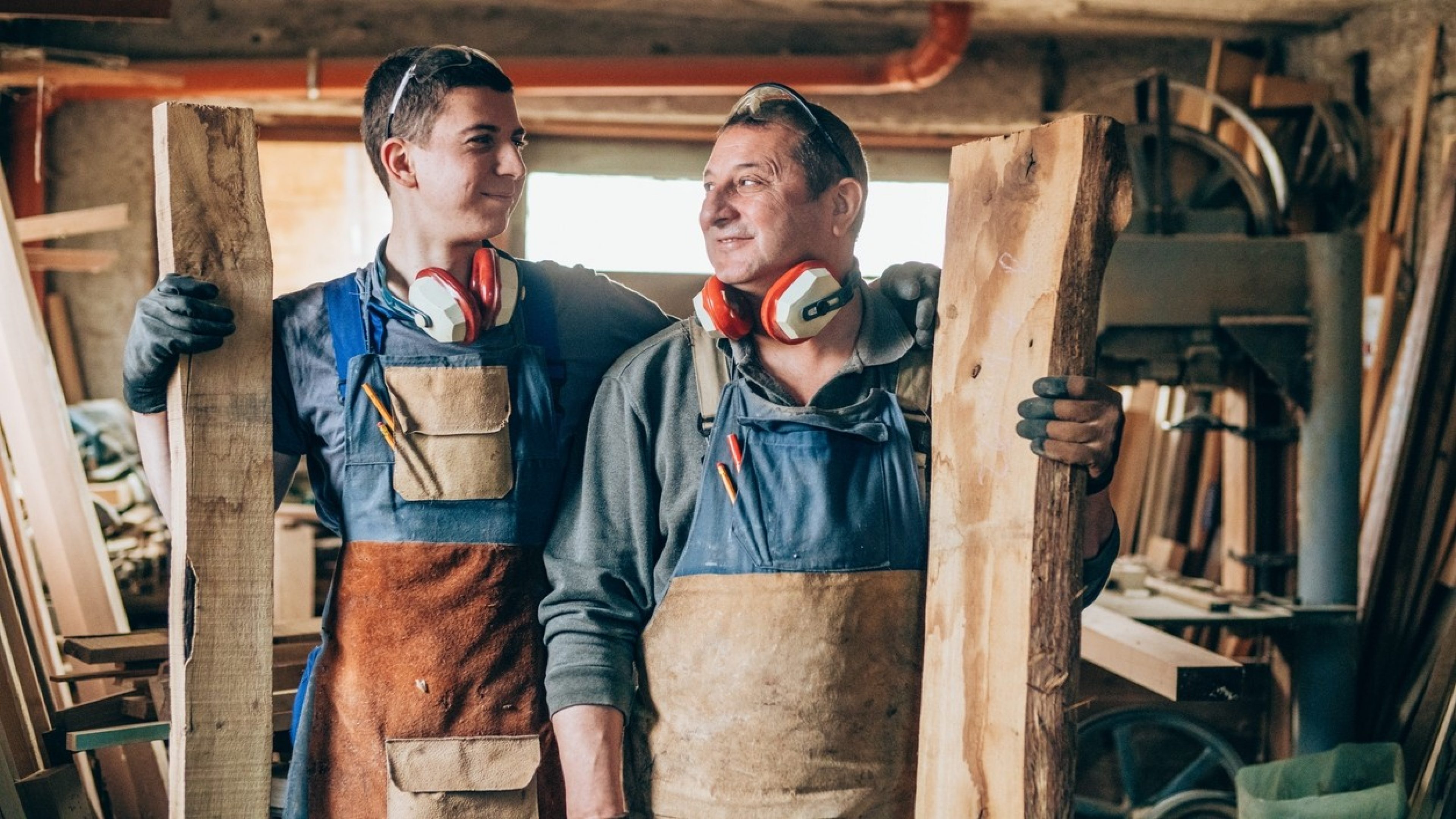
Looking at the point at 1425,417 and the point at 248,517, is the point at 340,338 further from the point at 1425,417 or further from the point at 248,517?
the point at 1425,417

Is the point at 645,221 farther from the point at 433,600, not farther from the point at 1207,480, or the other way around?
the point at 433,600

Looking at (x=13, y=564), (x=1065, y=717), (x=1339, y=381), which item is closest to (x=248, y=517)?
(x=1065, y=717)

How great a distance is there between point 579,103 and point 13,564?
3.08 metres

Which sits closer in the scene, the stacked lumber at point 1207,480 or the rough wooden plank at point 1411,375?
the rough wooden plank at point 1411,375

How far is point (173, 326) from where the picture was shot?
5.81 feet

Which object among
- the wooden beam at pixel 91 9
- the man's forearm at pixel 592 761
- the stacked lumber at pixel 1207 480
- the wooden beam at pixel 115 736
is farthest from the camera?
the stacked lumber at pixel 1207 480

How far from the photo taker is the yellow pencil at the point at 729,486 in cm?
174

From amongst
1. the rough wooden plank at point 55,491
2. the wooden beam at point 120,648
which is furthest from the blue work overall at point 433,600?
the rough wooden plank at point 55,491

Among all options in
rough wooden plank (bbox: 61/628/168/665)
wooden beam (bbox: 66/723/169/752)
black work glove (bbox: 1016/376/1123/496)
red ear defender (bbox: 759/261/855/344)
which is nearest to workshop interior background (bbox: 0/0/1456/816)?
rough wooden plank (bbox: 61/628/168/665)

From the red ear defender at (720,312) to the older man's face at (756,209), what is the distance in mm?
37

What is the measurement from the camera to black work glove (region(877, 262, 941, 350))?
1.81 m

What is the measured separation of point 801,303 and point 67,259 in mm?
3805

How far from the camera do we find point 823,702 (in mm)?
1709

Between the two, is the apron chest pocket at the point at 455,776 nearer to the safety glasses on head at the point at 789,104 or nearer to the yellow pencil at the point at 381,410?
the yellow pencil at the point at 381,410
